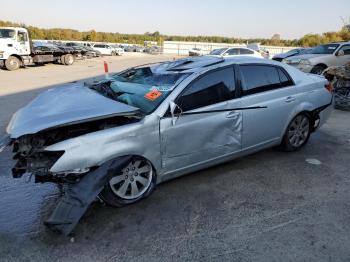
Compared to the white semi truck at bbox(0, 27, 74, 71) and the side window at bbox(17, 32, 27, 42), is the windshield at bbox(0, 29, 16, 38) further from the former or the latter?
the side window at bbox(17, 32, 27, 42)

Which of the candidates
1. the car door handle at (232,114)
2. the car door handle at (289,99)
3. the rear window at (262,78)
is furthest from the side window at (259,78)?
the car door handle at (232,114)

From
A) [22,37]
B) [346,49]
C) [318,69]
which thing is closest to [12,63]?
[22,37]

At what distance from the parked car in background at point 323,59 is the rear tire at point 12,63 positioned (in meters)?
15.7

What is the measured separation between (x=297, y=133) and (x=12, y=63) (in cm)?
1918

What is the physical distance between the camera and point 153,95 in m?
3.98

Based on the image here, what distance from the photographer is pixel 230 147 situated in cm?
442

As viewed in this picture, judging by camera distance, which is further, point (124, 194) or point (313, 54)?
point (313, 54)

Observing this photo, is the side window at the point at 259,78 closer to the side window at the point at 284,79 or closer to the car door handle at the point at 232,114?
the side window at the point at 284,79

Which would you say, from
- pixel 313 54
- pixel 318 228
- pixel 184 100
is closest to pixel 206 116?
pixel 184 100

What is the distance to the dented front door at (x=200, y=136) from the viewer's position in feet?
12.6

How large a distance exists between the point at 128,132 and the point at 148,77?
132 centimetres

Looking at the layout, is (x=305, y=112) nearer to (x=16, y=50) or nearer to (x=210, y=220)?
(x=210, y=220)

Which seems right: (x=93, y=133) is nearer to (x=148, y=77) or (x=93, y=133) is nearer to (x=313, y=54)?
(x=148, y=77)

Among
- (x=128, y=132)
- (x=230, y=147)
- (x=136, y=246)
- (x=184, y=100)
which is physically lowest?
(x=136, y=246)
